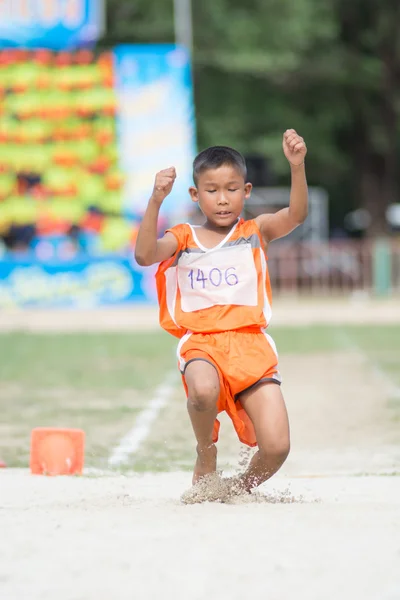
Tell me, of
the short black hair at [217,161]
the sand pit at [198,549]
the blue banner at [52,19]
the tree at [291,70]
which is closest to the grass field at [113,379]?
the sand pit at [198,549]

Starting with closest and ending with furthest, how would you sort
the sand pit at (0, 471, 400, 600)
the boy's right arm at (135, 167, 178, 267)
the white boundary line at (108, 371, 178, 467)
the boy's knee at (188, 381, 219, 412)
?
1. the sand pit at (0, 471, 400, 600)
2. the boy's knee at (188, 381, 219, 412)
3. the boy's right arm at (135, 167, 178, 267)
4. the white boundary line at (108, 371, 178, 467)

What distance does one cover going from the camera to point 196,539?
470cm

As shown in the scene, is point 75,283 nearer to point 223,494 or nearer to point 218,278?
point 218,278

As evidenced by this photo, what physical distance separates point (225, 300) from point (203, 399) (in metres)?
0.57

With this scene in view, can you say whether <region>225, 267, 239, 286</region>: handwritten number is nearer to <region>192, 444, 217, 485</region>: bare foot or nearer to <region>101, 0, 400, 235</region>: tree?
<region>192, 444, 217, 485</region>: bare foot

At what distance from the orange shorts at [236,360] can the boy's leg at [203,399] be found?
5cm

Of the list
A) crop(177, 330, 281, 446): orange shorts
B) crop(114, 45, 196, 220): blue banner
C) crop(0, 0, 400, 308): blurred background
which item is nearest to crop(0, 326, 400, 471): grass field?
crop(177, 330, 281, 446): orange shorts

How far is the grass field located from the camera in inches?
338

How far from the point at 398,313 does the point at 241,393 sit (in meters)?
17.8

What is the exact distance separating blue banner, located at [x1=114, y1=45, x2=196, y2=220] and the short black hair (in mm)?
19151

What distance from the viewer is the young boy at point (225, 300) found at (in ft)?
18.4

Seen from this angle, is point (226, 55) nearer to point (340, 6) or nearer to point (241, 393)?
point (340, 6)

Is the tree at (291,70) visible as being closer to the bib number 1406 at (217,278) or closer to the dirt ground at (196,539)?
the dirt ground at (196,539)

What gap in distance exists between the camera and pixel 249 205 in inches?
1366
